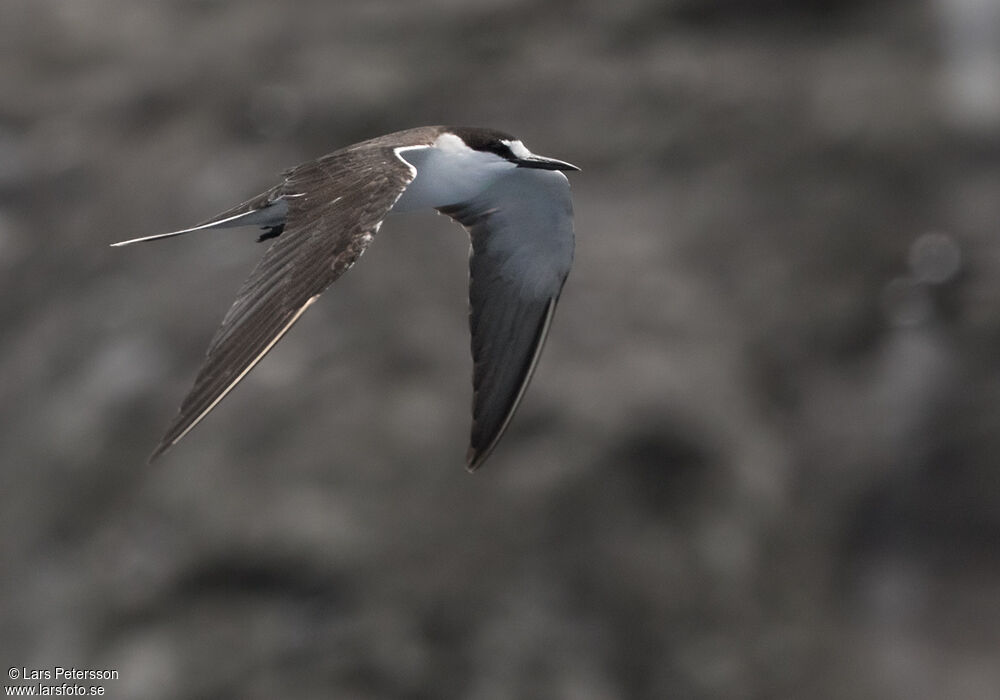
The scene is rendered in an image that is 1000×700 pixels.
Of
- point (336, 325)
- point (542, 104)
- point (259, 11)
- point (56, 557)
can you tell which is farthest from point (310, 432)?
point (259, 11)

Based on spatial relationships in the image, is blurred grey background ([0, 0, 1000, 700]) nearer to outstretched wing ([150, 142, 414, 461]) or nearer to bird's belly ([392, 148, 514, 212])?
bird's belly ([392, 148, 514, 212])

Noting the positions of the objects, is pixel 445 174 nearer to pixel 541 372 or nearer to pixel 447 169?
pixel 447 169

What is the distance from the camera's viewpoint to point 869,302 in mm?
15109

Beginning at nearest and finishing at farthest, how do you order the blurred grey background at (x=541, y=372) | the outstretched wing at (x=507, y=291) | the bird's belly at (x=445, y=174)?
the bird's belly at (x=445, y=174) → the outstretched wing at (x=507, y=291) → the blurred grey background at (x=541, y=372)

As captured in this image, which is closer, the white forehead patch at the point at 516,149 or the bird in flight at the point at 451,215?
the bird in flight at the point at 451,215

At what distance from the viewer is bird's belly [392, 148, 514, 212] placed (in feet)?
23.0

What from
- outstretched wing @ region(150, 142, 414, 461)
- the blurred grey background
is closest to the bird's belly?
outstretched wing @ region(150, 142, 414, 461)

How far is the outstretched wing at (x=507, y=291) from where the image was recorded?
755cm

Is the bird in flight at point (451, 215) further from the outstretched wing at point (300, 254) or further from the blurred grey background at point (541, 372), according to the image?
the blurred grey background at point (541, 372)

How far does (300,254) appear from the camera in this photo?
18.6 ft

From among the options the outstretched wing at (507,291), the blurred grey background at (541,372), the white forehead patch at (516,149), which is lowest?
the blurred grey background at (541,372)

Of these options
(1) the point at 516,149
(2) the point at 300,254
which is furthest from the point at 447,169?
(2) the point at 300,254

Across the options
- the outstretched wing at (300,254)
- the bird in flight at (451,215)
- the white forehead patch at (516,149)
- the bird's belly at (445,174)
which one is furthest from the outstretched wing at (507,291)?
the outstretched wing at (300,254)

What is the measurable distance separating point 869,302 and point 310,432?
6.07m
